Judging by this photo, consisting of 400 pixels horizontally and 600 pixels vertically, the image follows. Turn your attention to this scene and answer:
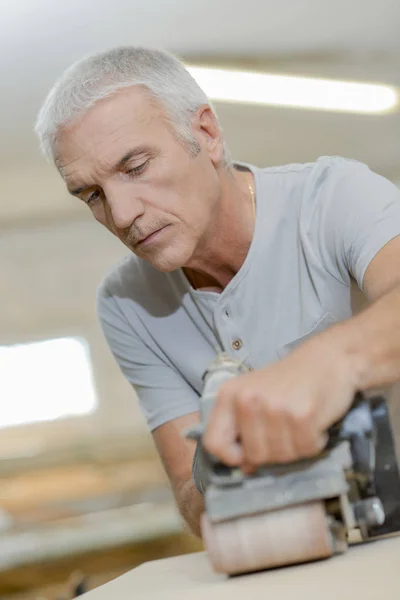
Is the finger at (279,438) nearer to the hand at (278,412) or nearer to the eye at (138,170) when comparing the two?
the hand at (278,412)

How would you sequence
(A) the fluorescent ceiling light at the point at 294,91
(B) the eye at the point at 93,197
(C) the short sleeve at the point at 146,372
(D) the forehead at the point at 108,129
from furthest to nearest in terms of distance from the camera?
(A) the fluorescent ceiling light at the point at 294,91
(C) the short sleeve at the point at 146,372
(B) the eye at the point at 93,197
(D) the forehead at the point at 108,129

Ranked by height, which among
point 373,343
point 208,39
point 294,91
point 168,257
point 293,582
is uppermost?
point 208,39

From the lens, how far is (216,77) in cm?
458

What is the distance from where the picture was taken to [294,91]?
4.95m

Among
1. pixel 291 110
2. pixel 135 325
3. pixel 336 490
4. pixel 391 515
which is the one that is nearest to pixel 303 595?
pixel 336 490

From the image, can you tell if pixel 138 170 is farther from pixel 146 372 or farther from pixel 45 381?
pixel 45 381

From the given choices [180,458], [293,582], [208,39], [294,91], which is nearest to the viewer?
[293,582]

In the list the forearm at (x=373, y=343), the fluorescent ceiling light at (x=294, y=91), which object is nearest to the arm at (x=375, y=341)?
the forearm at (x=373, y=343)

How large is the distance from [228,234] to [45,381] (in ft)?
19.1

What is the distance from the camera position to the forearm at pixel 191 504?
1.76m

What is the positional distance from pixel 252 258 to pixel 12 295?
609 cm

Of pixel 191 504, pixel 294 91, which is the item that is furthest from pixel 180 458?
pixel 294 91

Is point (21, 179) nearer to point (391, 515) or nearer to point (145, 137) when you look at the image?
point (145, 137)

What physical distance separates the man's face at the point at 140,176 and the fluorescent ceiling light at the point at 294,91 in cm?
291
